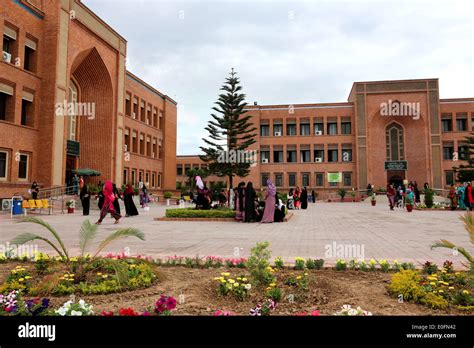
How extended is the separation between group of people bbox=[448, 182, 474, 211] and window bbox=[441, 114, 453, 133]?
33135 mm

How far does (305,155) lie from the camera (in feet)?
180

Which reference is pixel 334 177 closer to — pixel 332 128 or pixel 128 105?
pixel 332 128

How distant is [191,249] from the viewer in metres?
7.50

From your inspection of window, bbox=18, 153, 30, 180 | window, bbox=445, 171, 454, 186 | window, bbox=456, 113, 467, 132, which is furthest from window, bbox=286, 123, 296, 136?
window, bbox=18, 153, 30, 180

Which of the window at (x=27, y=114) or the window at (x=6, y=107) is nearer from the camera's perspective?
the window at (x=6, y=107)

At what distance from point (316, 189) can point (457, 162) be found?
65.1ft

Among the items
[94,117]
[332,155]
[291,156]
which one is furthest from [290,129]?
[94,117]

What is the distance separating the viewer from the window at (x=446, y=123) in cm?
5188

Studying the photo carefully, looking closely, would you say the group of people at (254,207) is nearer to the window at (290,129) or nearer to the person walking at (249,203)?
the person walking at (249,203)

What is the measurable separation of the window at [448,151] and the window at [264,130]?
25249 mm

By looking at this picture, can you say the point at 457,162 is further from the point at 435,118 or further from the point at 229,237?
the point at 229,237

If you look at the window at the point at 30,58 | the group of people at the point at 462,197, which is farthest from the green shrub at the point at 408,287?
the window at the point at 30,58

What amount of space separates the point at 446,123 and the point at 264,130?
86.1 feet
